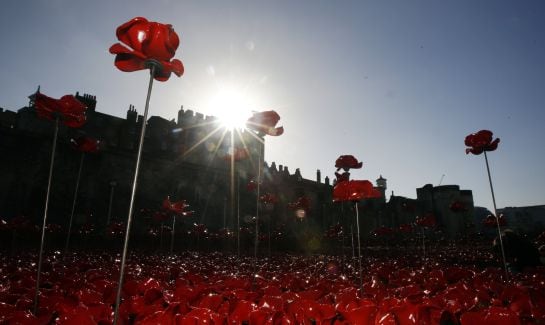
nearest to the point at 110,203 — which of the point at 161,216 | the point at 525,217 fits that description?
the point at 161,216

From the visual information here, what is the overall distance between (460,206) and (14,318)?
17.7 metres

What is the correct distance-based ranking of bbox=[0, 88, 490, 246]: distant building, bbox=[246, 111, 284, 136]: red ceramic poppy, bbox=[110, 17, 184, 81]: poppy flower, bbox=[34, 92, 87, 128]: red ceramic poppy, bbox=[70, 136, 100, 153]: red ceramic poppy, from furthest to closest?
bbox=[0, 88, 490, 246]: distant building < bbox=[70, 136, 100, 153]: red ceramic poppy < bbox=[246, 111, 284, 136]: red ceramic poppy < bbox=[34, 92, 87, 128]: red ceramic poppy < bbox=[110, 17, 184, 81]: poppy flower

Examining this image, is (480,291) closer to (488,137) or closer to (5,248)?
(488,137)

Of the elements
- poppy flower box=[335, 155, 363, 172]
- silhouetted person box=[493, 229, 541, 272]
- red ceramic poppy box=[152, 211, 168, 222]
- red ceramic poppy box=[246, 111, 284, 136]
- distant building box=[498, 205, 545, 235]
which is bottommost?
silhouetted person box=[493, 229, 541, 272]

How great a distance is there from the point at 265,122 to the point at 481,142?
13.5 ft

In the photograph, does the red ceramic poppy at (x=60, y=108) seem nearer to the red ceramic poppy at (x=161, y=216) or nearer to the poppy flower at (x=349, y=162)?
the poppy flower at (x=349, y=162)

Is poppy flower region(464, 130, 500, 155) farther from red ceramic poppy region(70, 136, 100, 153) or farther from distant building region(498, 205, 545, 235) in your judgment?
distant building region(498, 205, 545, 235)

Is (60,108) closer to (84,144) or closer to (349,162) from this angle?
(84,144)

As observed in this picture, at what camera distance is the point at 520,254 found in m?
7.12

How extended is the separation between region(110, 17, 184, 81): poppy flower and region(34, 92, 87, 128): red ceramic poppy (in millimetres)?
1282

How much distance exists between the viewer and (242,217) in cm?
2636

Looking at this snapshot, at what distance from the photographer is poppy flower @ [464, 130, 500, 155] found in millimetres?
5531

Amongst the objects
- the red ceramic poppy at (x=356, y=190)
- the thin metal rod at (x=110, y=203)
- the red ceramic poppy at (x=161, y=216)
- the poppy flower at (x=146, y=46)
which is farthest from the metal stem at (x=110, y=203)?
the poppy flower at (x=146, y=46)

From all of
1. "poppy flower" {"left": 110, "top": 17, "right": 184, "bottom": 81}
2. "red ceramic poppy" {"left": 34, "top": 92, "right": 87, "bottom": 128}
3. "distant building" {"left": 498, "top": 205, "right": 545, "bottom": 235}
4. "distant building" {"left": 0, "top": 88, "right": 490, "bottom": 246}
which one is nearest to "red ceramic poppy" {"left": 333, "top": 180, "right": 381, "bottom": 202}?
"poppy flower" {"left": 110, "top": 17, "right": 184, "bottom": 81}
